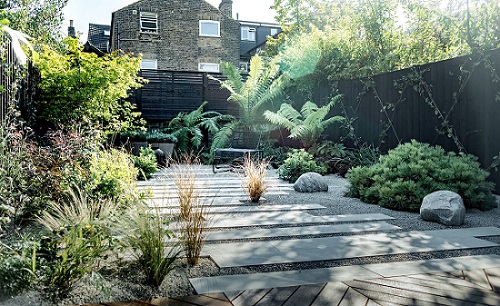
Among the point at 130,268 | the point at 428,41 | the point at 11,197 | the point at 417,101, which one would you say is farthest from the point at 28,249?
the point at 428,41

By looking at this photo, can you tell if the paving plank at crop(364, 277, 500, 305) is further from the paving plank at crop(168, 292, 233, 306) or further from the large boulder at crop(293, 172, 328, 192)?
the large boulder at crop(293, 172, 328, 192)

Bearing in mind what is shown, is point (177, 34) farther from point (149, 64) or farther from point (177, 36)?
point (149, 64)

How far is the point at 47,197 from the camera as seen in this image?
3.44 metres

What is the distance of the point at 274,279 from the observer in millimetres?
2254

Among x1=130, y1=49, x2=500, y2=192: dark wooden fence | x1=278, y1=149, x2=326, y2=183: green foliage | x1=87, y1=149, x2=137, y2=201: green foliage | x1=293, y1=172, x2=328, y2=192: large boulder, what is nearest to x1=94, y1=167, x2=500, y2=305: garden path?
x1=87, y1=149, x2=137, y2=201: green foliage

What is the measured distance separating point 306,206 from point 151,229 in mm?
2614

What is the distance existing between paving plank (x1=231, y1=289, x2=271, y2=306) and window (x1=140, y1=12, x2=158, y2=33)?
18801 millimetres

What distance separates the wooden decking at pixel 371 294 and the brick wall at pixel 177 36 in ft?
59.8

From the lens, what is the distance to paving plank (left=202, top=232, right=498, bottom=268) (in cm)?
264

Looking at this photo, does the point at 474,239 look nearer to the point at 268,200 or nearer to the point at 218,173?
the point at 268,200

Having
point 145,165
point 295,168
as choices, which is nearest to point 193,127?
point 145,165

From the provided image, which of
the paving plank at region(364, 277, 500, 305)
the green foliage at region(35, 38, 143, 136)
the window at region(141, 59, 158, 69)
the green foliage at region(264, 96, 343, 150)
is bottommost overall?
the paving plank at region(364, 277, 500, 305)

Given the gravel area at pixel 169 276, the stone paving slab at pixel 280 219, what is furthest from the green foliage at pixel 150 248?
the stone paving slab at pixel 280 219

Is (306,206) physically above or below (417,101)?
below
